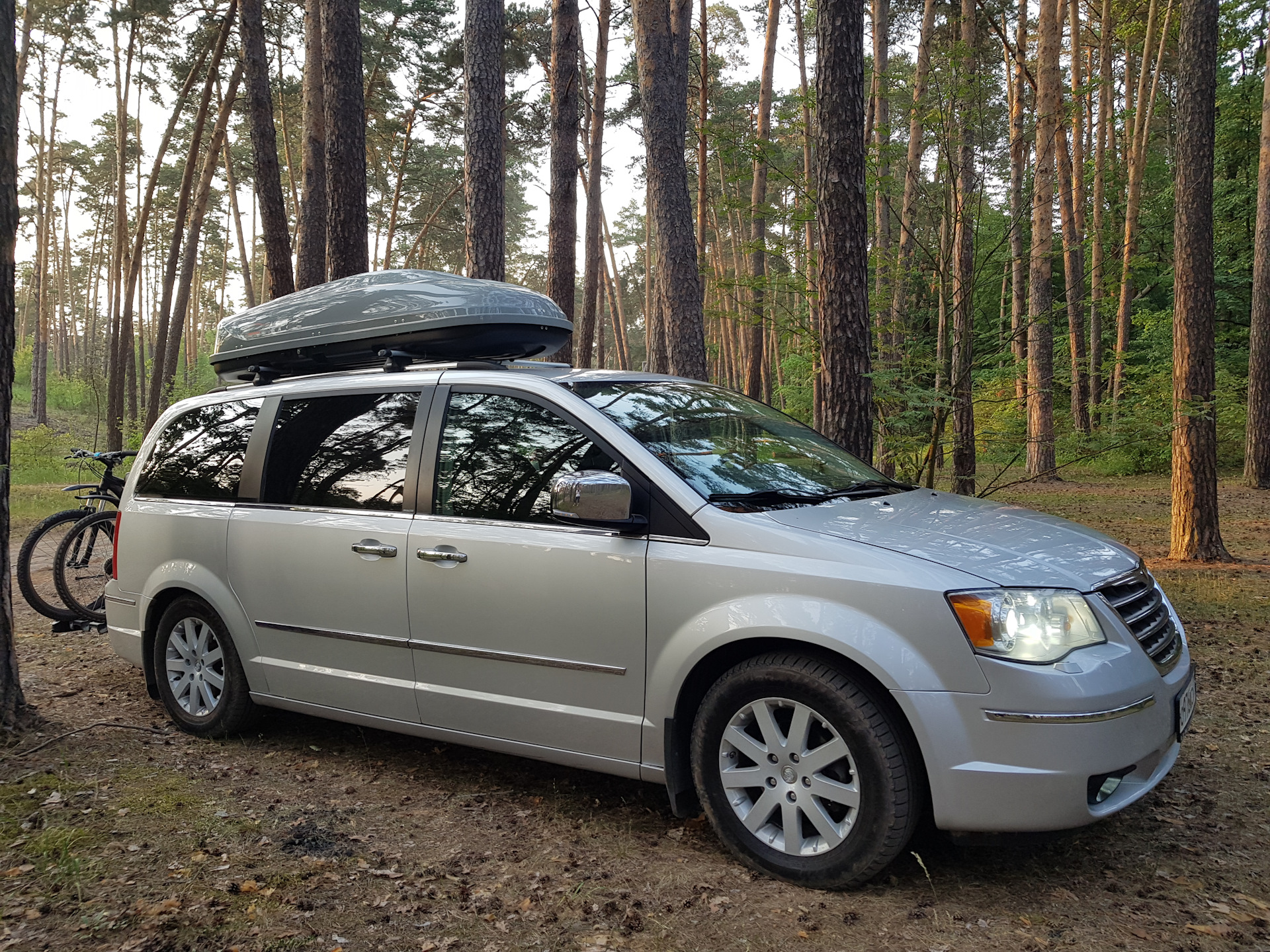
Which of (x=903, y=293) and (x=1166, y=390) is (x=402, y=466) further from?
(x=1166, y=390)

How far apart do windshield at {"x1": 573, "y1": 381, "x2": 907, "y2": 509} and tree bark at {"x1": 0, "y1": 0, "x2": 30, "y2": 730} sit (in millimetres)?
2841

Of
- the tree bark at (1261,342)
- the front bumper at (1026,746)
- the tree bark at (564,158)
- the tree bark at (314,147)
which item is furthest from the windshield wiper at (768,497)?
the tree bark at (1261,342)

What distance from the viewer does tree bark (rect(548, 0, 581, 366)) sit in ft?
43.8

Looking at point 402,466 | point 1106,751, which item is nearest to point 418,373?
point 402,466

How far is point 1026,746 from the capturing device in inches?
112

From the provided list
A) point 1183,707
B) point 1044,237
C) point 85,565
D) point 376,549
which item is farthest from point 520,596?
point 1044,237

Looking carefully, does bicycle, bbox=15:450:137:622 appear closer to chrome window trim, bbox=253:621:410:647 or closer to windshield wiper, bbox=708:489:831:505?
chrome window trim, bbox=253:621:410:647

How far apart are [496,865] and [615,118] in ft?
89.2

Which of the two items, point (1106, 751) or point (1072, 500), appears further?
point (1072, 500)

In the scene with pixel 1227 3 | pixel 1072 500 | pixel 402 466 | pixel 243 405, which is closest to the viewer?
pixel 402 466

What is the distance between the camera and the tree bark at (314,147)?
12.8 metres

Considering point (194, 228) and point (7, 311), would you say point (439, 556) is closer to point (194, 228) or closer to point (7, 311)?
point (7, 311)

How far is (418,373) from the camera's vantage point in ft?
14.3

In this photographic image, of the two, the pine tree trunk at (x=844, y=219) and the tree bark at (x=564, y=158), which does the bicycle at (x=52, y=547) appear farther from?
the tree bark at (x=564, y=158)
